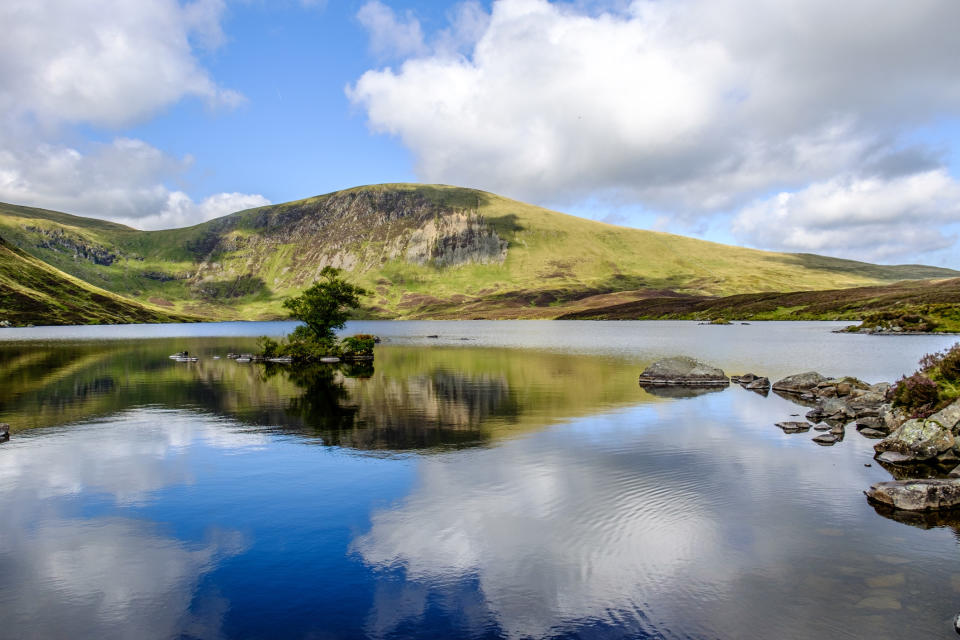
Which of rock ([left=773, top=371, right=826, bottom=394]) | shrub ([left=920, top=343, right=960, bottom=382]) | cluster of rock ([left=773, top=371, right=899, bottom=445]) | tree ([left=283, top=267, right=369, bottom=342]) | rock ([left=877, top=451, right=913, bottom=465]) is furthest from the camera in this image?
tree ([left=283, top=267, right=369, bottom=342])

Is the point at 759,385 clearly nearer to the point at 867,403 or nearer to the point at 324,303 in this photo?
the point at 867,403

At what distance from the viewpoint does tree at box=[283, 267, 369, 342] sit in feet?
327

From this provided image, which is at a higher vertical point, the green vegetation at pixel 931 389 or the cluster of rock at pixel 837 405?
the green vegetation at pixel 931 389

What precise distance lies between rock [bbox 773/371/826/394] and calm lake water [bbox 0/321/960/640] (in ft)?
36.0

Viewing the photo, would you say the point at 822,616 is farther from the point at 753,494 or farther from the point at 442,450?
the point at 442,450

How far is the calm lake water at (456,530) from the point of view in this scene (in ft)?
50.7

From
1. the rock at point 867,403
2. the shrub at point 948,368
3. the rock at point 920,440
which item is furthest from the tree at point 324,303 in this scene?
the rock at point 920,440

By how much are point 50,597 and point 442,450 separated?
19.5m

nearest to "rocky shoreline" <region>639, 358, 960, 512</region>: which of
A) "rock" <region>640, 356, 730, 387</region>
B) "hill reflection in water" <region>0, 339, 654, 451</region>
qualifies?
"rock" <region>640, 356, 730, 387</region>

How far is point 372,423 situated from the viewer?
1651 inches

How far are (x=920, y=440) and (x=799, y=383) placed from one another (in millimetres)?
26531

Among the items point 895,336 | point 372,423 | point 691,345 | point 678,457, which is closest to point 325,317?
point 372,423

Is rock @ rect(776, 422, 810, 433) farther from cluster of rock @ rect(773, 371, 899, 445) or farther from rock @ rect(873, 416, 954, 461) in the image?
rock @ rect(873, 416, 954, 461)

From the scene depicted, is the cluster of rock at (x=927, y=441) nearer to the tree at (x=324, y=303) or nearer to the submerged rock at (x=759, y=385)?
the submerged rock at (x=759, y=385)
